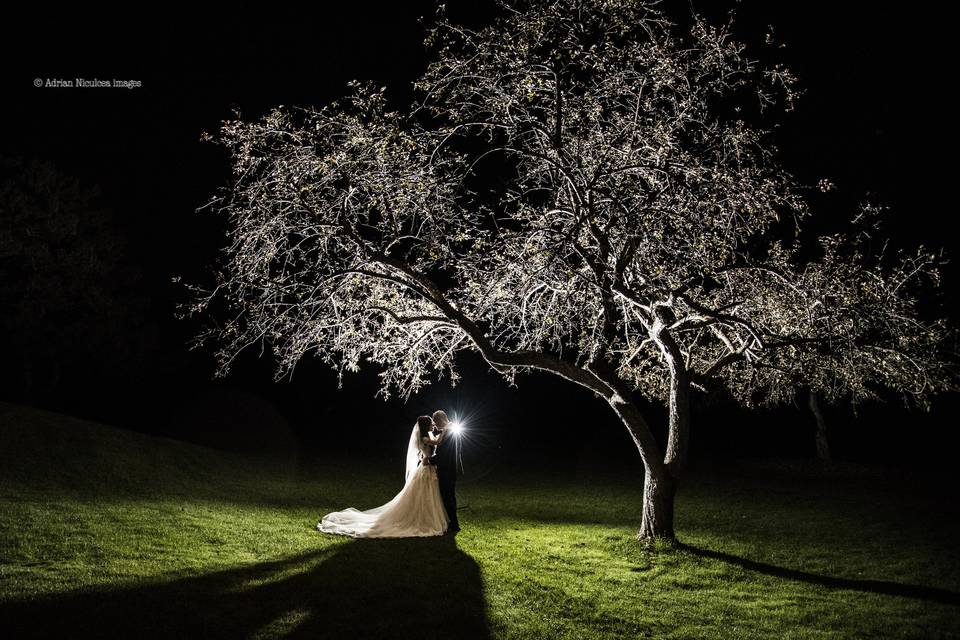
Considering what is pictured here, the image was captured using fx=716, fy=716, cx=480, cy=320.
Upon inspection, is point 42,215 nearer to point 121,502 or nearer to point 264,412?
point 264,412

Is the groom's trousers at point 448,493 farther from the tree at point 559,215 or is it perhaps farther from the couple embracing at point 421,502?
the tree at point 559,215

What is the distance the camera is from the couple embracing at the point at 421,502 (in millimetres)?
14094

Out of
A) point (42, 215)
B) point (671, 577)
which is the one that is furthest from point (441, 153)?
point (42, 215)

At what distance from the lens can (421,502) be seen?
14383 mm

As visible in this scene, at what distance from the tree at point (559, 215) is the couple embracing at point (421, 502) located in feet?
4.71

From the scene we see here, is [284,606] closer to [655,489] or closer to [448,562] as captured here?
[448,562]

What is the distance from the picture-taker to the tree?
11.7m

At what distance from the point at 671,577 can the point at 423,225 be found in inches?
294

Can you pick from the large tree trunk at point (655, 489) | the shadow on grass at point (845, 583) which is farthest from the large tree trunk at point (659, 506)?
the shadow on grass at point (845, 583)

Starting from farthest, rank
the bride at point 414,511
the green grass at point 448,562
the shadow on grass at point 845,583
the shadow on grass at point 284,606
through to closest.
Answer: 1. the bride at point 414,511
2. the shadow on grass at point 845,583
3. the green grass at point 448,562
4. the shadow on grass at point 284,606

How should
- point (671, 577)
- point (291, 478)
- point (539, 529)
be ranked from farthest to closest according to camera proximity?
point (291, 478) → point (539, 529) → point (671, 577)

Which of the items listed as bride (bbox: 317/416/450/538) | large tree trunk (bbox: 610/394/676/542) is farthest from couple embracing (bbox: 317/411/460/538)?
large tree trunk (bbox: 610/394/676/542)

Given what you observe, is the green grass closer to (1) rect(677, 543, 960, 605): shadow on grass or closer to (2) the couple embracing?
(1) rect(677, 543, 960, 605): shadow on grass

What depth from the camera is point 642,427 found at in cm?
1377
